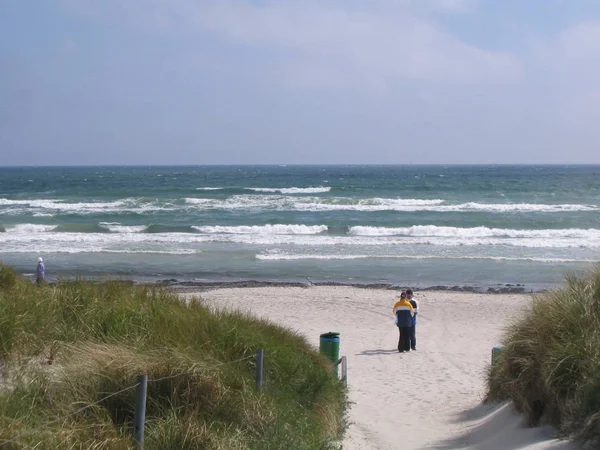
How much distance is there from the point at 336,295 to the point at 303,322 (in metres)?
3.79

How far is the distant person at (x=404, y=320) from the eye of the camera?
13.2m

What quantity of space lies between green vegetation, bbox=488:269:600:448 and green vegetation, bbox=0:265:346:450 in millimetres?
1937

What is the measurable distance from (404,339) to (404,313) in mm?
576

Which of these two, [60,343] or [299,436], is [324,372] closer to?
[299,436]

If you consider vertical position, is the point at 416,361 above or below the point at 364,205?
below

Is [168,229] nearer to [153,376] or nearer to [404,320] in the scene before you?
[404,320]

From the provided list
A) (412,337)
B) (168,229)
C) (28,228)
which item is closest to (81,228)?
(28,228)

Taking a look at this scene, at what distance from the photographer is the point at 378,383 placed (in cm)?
1096

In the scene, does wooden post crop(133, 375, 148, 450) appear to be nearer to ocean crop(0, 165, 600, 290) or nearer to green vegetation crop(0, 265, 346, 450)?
green vegetation crop(0, 265, 346, 450)

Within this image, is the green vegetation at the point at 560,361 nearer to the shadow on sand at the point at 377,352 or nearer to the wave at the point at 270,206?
the shadow on sand at the point at 377,352

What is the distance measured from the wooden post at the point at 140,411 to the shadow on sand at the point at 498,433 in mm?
3371

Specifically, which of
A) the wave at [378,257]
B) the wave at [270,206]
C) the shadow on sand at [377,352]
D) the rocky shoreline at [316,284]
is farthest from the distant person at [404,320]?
the wave at [270,206]

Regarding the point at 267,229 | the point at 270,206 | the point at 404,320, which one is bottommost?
the point at 404,320

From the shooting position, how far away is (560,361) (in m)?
6.29
